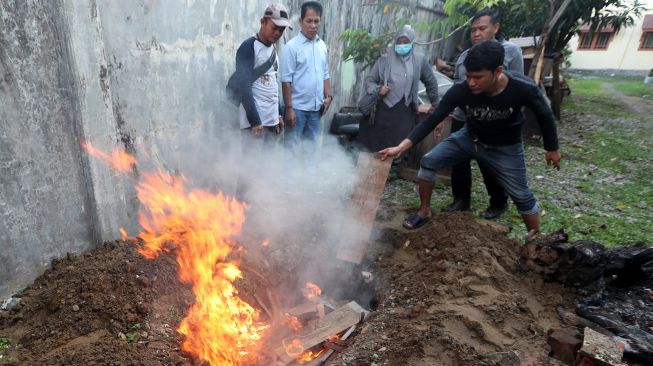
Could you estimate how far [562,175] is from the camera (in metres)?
7.48

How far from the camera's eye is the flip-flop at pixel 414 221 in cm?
484

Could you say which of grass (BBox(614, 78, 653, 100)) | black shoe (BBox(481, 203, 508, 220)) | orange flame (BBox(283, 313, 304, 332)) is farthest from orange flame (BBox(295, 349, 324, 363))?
grass (BBox(614, 78, 653, 100))

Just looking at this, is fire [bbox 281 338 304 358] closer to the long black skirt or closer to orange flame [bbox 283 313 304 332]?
orange flame [bbox 283 313 304 332]

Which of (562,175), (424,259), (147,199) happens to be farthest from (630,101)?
(147,199)

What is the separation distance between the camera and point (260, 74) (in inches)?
183

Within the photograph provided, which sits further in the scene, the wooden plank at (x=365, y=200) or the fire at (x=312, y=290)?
the wooden plank at (x=365, y=200)

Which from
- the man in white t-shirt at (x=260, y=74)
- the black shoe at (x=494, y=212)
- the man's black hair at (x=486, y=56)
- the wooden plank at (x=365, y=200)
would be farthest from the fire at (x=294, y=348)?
the black shoe at (x=494, y=212)

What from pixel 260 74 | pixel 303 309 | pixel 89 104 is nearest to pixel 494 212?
pixel 303 309

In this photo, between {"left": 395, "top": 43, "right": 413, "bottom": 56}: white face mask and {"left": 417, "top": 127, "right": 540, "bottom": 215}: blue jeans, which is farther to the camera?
{"left": 395, "top": 43, "right": 413, "bottom": 56}: white face mask

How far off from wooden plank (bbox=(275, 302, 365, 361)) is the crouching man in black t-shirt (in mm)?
1705

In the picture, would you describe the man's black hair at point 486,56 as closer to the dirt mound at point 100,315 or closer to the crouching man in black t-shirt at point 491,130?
the crouching man in black t-shirt at point 491,130

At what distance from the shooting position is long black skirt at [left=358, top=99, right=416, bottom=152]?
6220 mm

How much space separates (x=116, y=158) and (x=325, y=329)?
260 cm

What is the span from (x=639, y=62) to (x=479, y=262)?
120 feet
